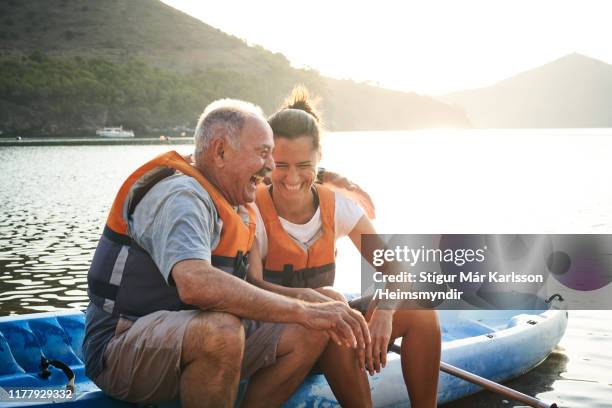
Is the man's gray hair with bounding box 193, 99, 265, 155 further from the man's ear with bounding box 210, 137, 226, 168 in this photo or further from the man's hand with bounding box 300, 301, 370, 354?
the man's hand with bounding box 300, 301, 370, 354

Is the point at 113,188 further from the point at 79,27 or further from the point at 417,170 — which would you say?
the point at 79,27

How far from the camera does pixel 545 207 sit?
2147cm

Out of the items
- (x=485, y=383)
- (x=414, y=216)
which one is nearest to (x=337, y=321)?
(x=485, y=383)

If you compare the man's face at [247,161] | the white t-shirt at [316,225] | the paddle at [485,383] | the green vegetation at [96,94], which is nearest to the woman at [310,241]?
the white t-shirt at [316,225]

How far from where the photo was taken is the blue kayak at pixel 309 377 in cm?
372

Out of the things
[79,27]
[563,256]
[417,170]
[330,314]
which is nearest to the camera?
[330,314]

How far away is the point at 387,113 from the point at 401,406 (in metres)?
178

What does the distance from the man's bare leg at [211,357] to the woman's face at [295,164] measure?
121cm

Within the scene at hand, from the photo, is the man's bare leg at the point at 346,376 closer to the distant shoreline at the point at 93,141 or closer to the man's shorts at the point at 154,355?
the man's shorts at the point at 154,355

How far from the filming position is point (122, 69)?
9375 cm

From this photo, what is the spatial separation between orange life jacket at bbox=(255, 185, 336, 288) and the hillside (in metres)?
65.9

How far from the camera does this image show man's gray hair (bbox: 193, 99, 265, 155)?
2.85m

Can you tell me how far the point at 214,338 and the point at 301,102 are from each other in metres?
1.86

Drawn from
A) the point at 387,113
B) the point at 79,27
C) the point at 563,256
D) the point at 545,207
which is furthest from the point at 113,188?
the point at 387,113
